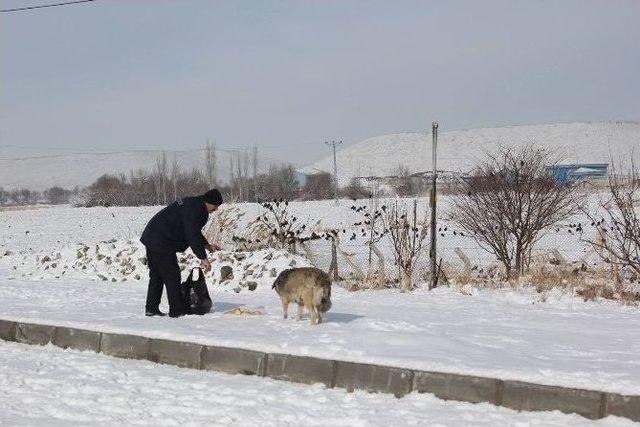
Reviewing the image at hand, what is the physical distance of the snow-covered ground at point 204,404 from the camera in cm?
549

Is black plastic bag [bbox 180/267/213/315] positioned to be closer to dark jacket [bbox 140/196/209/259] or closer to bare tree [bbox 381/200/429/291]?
dark jacket [bbox 140/196/209/259]

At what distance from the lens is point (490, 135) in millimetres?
169625

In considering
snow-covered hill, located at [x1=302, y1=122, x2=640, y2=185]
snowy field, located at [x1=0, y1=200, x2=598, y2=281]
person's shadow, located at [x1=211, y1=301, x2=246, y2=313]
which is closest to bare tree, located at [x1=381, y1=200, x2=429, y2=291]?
snowy field, located at [x1=0, y1=200, x2=598, y2=281]

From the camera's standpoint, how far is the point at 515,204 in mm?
15328

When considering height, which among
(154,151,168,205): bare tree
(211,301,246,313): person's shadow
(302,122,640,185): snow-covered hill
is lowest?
(211,301,246,313): person's shadow

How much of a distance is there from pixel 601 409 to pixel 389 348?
87.4 inches

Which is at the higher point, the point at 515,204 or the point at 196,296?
the point at 515,204

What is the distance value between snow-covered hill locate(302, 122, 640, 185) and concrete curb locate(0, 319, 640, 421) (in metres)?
124

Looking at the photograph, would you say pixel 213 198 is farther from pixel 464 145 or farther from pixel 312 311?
pixel 464 145

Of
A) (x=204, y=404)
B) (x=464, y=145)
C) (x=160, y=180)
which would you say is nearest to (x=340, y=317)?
(x=204, y=404)

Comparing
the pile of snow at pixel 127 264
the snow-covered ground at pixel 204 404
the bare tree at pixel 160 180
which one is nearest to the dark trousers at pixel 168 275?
the snow-covered ground at pixel 204 404

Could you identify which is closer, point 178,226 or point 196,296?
point 178,226

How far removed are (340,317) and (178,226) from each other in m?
2.52

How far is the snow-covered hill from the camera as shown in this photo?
141375 mm
